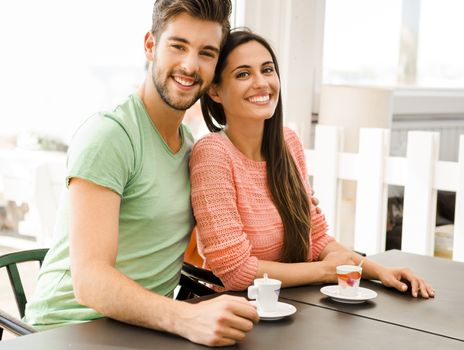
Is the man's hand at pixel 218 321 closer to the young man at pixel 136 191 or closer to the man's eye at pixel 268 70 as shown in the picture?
the young man at pixel 136 191

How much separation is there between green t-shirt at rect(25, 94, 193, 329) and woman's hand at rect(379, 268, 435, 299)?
1.71 ft

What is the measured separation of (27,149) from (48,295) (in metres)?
1.22

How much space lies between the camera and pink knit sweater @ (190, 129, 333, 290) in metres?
1.96

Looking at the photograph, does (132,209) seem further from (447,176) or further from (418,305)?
(447,176)

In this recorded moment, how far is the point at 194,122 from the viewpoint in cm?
355

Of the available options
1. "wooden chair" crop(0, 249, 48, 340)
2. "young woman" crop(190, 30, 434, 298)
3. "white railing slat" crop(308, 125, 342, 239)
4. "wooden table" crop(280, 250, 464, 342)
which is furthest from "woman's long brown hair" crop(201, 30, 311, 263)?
"white railing slat" crop(308, 125, 342, 239)

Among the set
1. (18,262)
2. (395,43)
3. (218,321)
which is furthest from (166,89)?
(395,43)

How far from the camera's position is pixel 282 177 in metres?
2.19

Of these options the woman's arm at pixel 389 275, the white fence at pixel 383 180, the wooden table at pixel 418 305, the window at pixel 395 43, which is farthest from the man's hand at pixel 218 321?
the window at pixel 395 43

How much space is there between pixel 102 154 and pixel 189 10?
44 centimetres

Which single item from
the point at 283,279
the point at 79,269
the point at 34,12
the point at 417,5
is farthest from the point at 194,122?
the point at 417,5

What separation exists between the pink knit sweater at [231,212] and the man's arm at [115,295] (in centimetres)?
30

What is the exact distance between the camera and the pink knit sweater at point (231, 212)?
1955mm

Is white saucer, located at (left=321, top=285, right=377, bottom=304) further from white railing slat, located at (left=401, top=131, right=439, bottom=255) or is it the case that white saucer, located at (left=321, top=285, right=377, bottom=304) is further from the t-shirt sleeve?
white railing slat, located at (left=401, top=131, right=439, bottom=255)
